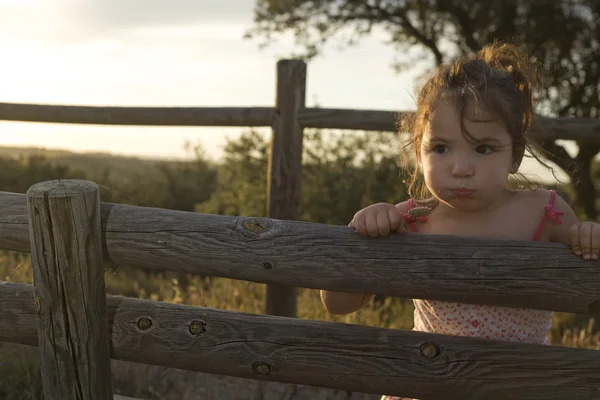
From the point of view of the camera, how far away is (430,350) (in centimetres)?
198

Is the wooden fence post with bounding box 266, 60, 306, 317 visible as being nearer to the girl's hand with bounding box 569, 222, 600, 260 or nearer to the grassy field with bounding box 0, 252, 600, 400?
the grassy field with bounding box 0, 252, 600, 400

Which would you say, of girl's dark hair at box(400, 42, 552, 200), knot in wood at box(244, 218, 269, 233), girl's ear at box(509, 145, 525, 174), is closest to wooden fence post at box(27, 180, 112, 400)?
knot in wood at box(244, 218, 269, 233)

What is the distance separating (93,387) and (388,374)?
3.08ft

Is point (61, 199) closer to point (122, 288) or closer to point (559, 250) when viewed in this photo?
point (559, 250)

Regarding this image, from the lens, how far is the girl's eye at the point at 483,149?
2.08 m

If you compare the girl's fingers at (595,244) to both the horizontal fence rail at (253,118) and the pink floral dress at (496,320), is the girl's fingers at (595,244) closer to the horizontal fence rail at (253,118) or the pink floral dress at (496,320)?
the pink floral dress at (496,320)

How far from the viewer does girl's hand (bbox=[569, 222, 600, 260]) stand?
1.83 metres

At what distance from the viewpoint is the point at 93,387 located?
2.20 meters

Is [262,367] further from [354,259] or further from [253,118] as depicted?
[253,118]

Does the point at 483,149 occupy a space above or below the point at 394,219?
above

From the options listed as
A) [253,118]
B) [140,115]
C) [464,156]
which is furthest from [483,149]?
[140,115]

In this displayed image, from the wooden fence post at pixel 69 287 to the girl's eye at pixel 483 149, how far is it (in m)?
1.16

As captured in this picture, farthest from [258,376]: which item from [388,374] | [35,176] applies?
[35,176]

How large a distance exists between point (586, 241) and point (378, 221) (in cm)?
55
